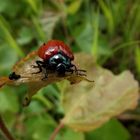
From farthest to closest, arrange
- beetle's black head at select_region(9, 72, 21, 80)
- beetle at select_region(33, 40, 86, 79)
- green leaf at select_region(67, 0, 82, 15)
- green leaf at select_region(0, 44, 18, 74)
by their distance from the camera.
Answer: green leaf at select_region(67, 0, 82, 15) < green leaf at select_region(0, 44, 18, 74) < beetle at select_region(33, 40, 86, 79) < beetle's black head at select_region(9, 72, 21, 80)

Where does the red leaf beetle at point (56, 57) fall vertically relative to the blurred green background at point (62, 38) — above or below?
below

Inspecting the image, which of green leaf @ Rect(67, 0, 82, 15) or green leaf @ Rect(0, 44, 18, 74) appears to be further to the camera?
green leaf @ Rect(67, 0, 82, 15)

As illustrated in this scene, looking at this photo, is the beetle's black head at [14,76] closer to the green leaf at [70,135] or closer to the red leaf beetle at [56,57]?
→ the red leaf beetle at [56,57]

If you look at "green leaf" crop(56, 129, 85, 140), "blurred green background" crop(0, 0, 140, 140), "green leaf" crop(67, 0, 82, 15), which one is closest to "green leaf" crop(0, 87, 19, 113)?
"blurred green background" crop(0, 0, 140, 140)

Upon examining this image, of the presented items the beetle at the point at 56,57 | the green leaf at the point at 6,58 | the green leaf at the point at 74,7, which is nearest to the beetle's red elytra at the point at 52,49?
the beetle at the point at 56,57

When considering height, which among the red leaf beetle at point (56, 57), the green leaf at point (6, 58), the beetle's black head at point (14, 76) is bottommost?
the beetle's black head at point (14, 76)

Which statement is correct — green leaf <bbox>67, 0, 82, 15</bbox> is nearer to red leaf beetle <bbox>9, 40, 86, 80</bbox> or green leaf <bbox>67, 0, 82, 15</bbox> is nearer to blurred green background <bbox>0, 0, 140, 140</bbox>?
blurred green background <bbox>0, 0, 140, 140</bbox>

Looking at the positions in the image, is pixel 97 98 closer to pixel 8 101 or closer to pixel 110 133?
pixel 110 133

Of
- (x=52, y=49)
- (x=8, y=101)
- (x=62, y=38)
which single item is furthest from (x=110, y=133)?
(x=52, y=49)
